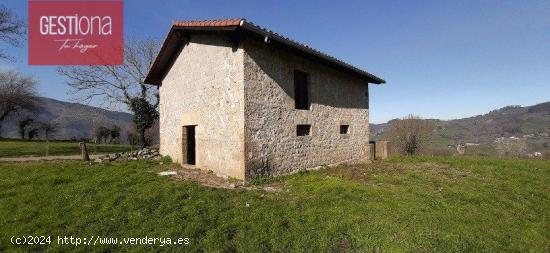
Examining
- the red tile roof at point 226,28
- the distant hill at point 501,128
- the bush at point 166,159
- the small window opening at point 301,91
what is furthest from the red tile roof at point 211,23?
the distant hill at point 501,128

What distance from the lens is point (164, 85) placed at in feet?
48.0

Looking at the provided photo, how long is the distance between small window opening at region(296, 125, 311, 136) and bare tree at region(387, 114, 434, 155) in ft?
78.7

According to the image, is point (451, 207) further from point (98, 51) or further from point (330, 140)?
point (98, 51)

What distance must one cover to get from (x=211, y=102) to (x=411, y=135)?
28.1 meters

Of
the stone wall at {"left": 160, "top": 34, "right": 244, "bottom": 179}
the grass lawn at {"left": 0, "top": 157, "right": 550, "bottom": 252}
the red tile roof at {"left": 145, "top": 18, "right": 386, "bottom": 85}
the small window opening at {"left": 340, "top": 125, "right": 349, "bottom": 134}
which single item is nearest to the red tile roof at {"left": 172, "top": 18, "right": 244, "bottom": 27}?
the red tile roof at {"left": 145, "top": 18, "right": 386, "bottom": 85}

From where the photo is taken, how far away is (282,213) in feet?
20.3

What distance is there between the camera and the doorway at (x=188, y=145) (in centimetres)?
1236

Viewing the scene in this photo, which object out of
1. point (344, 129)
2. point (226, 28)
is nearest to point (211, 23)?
point (226, 28)

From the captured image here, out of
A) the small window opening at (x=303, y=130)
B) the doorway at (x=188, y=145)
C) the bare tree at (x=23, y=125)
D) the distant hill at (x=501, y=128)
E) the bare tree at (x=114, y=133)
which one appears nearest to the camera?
the small window opening at (x=303, y=130)

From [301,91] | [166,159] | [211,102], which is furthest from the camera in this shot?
[166,159]

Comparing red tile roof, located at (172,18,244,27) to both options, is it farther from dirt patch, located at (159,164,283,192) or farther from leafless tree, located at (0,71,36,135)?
leafless tree, located at (0,71,36,135)

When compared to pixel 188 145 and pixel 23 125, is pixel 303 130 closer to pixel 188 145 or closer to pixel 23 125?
pixel 188 145

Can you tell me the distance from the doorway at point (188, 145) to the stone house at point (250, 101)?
0.05 metres

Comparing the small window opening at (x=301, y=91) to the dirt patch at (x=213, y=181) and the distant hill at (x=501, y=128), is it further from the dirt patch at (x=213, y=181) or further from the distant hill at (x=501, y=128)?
the distant hill at (x=501, y=128)
